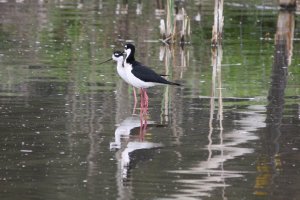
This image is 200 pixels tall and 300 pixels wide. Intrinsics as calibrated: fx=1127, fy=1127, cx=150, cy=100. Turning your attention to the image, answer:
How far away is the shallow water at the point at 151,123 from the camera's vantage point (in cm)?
1205

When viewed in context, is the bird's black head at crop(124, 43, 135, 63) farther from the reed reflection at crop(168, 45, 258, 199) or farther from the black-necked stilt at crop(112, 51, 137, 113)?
the reed reflection at crop(168, 45, 258, 199)

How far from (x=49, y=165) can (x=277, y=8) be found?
116 feet

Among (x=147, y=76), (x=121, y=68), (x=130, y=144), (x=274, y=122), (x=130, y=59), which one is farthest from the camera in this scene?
(x=121, y=68)

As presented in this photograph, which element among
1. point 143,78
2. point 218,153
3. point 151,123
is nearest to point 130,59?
point 143,78

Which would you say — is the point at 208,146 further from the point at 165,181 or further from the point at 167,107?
the point at 167,107

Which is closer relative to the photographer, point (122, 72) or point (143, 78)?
point (143, 78)

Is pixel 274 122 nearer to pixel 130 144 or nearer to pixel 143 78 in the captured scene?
pixel 143 78

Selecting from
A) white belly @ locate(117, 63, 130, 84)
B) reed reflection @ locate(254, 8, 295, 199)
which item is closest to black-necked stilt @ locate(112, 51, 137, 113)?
white belly @ locate(117, 63, 130, 84)

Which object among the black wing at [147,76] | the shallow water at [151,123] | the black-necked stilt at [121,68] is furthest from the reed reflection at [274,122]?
the black-necked stilt at [121,68]

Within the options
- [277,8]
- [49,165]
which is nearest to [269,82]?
[49,165]

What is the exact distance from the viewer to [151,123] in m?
16.7

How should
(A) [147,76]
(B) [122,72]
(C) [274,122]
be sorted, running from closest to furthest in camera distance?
(C) [274,122] < (A) [147,76] < (B) [122,72]

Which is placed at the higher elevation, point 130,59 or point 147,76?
point 130,59

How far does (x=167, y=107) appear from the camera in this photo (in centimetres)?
1833
